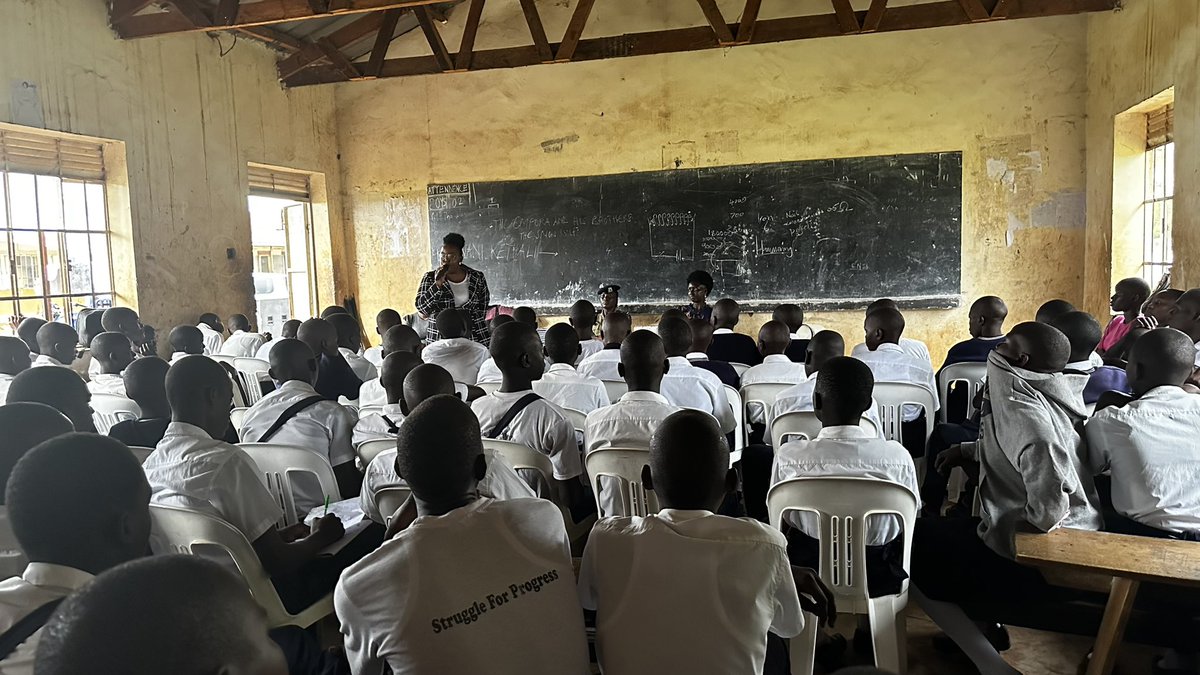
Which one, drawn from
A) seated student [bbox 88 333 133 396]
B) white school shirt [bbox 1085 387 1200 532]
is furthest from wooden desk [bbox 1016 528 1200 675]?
seated student [bbox 88 333 133 396]

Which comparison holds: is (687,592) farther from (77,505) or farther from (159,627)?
(77,505)

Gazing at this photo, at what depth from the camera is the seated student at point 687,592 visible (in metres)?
1.24

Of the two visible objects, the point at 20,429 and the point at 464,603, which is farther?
the point at 20,429

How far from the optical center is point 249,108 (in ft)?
23.9

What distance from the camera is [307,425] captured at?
2.70 m

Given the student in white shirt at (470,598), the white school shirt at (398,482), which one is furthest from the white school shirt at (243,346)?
the student in white shirt at (470,598)

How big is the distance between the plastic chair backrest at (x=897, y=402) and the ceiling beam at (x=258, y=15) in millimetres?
3809

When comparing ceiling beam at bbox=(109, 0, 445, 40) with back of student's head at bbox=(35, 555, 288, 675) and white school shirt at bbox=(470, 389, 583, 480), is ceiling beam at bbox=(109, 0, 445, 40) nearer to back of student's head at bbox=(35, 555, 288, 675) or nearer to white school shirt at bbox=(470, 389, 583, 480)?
white school shirt at bbox=(470, 389, 583, 480)

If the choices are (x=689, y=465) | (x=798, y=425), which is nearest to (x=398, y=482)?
(x=689, y=465)

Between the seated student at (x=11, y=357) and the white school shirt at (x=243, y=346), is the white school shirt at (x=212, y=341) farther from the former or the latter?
the seated student at (x=11, y=357)

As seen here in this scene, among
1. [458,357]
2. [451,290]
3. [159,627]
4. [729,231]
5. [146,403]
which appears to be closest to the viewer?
[159,627]

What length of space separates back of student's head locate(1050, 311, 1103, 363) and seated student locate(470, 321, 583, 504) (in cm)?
182

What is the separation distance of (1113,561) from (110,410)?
3.78m

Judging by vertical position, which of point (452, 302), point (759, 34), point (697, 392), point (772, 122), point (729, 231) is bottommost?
point (697, 392)
